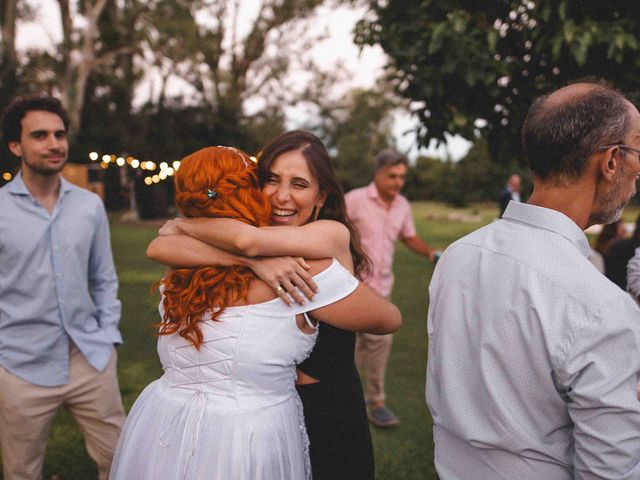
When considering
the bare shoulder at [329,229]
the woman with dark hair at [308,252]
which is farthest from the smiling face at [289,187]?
Result: the bare shoulder at [329,229]

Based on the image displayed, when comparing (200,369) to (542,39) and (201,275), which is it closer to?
(201,275)

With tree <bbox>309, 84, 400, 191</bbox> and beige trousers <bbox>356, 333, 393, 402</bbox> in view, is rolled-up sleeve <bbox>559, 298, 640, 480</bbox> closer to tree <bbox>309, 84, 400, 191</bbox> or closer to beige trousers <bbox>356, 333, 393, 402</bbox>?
beige trousers <bbox>356, 333, 393, 402</bbox>

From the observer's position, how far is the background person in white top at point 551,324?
1.40 m

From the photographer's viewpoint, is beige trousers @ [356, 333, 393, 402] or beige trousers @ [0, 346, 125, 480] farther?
beige trousers @ [356, 333, 393, 402]

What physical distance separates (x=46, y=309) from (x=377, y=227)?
3114 millimetres

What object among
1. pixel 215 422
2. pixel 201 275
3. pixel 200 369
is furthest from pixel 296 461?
pixel 201 275

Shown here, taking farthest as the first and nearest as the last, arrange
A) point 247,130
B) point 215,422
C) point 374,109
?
point 374,109, point 247,130, point 215,422

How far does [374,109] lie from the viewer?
128 feet

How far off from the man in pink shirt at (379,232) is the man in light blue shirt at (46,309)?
2510mm

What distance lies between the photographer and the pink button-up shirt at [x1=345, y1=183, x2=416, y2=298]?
211 inches

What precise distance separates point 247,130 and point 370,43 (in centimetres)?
2780

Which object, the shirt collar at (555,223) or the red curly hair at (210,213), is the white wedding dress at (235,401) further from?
the shirt collar at (555,223)

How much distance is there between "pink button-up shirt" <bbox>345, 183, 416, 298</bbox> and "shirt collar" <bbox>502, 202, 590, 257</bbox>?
371 centimetres

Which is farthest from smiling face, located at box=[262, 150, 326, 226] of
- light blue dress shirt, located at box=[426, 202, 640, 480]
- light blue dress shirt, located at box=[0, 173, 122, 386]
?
light blue dress shirt, located at box=[0, 173, 122, 386]
